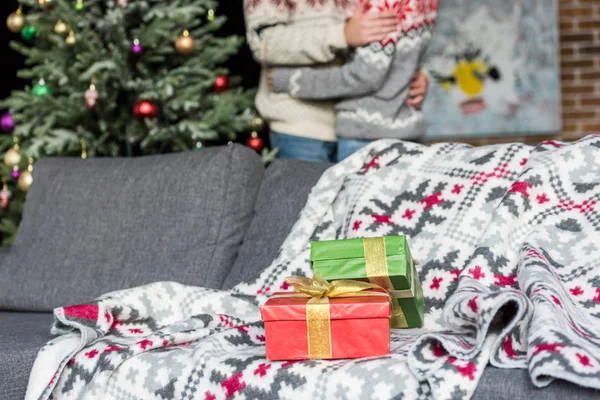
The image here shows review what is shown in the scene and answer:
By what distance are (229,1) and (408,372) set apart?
119 inches

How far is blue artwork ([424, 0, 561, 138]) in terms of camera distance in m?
5.32

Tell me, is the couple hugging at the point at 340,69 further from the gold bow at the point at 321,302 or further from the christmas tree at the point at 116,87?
the gold bow at the point at 321,302

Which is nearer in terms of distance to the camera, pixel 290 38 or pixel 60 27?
pixel 290 38

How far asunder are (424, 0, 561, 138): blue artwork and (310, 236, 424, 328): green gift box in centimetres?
378

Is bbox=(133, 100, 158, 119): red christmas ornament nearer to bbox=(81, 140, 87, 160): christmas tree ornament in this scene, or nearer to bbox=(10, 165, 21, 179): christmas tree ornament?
bbox=(81, 140, 87, 160): christmas tree ornament

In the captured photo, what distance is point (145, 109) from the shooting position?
3.53m

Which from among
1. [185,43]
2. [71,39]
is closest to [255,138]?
[185,43]

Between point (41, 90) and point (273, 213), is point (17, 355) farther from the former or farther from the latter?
point (41, 90)

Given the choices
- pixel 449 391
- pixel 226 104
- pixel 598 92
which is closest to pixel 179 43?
pixel 226 104

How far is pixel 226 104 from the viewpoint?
12.2 feet

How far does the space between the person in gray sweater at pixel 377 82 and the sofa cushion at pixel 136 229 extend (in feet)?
1.16

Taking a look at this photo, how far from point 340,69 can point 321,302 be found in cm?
141

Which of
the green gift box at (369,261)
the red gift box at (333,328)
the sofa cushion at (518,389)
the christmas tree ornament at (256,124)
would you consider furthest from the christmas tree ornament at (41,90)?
the sofa cushion at (518,389)

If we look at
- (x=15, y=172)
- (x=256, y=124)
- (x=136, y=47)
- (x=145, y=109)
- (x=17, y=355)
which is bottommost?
(x=17, y=355)
